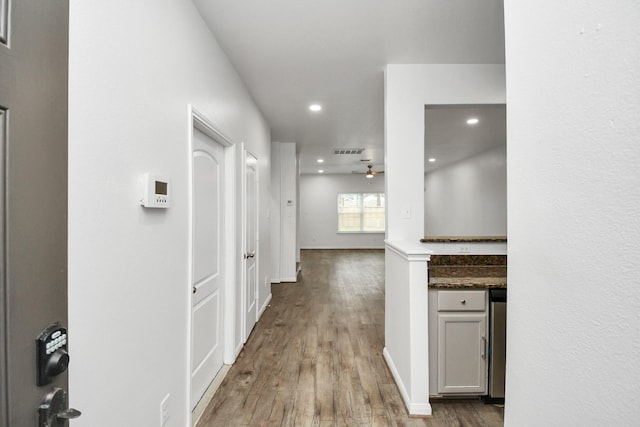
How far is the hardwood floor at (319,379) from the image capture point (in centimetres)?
208

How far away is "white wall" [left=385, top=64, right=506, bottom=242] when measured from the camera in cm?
274

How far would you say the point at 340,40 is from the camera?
2.40 m

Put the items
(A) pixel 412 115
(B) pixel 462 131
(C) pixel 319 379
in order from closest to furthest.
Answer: (C) pixel 319 379 → (A) pixel 412 115 → (B) pixel 462 131

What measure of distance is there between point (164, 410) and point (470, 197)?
7.43 m

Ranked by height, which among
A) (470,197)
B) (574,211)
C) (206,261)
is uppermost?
(470,197)

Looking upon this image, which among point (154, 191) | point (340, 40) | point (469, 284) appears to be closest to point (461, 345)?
point (469, 284)

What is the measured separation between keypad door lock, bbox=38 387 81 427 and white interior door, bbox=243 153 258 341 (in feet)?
8.14

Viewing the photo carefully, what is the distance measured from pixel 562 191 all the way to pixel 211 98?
2198 millimetres

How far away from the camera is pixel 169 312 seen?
166 centimetres

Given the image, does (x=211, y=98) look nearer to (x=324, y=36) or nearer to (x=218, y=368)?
(x=324, y=36)

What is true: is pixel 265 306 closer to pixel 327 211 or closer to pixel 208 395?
pixel 208 395

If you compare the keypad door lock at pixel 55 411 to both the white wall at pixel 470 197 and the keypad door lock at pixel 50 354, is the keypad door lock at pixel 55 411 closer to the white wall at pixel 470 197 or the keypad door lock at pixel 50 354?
the keypad door lock at pixel 50 354

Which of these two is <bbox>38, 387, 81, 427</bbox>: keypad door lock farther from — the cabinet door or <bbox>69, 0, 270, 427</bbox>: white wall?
the cabinet door

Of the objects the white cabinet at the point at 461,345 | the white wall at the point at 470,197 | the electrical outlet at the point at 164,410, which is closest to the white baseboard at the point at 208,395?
the electrical outlet at the point at 164,410
